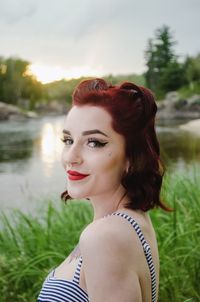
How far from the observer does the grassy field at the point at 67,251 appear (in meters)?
2.79

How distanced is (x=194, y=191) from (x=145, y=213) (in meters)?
3.02

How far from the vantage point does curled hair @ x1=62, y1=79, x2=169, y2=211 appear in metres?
1.16

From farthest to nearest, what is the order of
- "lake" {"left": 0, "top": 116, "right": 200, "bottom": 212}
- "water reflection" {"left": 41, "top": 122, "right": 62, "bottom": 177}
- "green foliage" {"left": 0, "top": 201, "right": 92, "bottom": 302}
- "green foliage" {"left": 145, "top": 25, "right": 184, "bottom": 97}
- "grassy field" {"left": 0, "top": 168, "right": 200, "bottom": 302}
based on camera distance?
"green foliage" {"left": 145, "top": 25, "right": 184, "bottom": 97}
"water reflection" {"left": 41, "top": 122, "right": 62, "bottom": 177}
"lake" {"left": 0, "top": 116, "right": 200, "bottom": 212}
"green foliage" {"left": 0, "top": 201, "right": 92, "bottom": 302}
"grassy field" {"left": 0, "top": 168, "right": 200, "bottom": 302}

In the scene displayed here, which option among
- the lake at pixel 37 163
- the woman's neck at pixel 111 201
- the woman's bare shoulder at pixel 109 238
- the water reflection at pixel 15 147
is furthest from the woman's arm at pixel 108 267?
the water reflection at pixel 15 147

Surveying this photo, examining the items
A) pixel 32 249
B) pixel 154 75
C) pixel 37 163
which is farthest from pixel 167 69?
pixel 32 249

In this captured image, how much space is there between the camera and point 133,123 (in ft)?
3.83

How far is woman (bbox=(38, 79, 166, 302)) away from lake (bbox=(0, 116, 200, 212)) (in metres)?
4.26

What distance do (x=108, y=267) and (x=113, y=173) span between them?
0.22 meters

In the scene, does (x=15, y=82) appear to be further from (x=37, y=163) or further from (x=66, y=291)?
(x=66, y=291)

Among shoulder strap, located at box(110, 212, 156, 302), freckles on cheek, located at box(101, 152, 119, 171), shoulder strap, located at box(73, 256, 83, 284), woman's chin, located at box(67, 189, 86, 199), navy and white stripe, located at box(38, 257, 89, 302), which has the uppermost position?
freckles on cheek, located at box(101, 152, 119, 171)

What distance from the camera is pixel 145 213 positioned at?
48.4 inches

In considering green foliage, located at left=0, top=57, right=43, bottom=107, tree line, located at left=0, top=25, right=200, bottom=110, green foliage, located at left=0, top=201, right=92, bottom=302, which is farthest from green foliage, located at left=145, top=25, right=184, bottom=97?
green foliage, located at left=0, top=201, right=92, bottom=302

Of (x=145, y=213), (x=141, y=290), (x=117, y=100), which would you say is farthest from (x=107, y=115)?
(x=141, y=290)

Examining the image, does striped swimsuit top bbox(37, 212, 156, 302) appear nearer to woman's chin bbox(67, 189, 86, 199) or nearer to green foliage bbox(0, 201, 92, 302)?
woman's chin bbox(67, 189, 86, 199)
